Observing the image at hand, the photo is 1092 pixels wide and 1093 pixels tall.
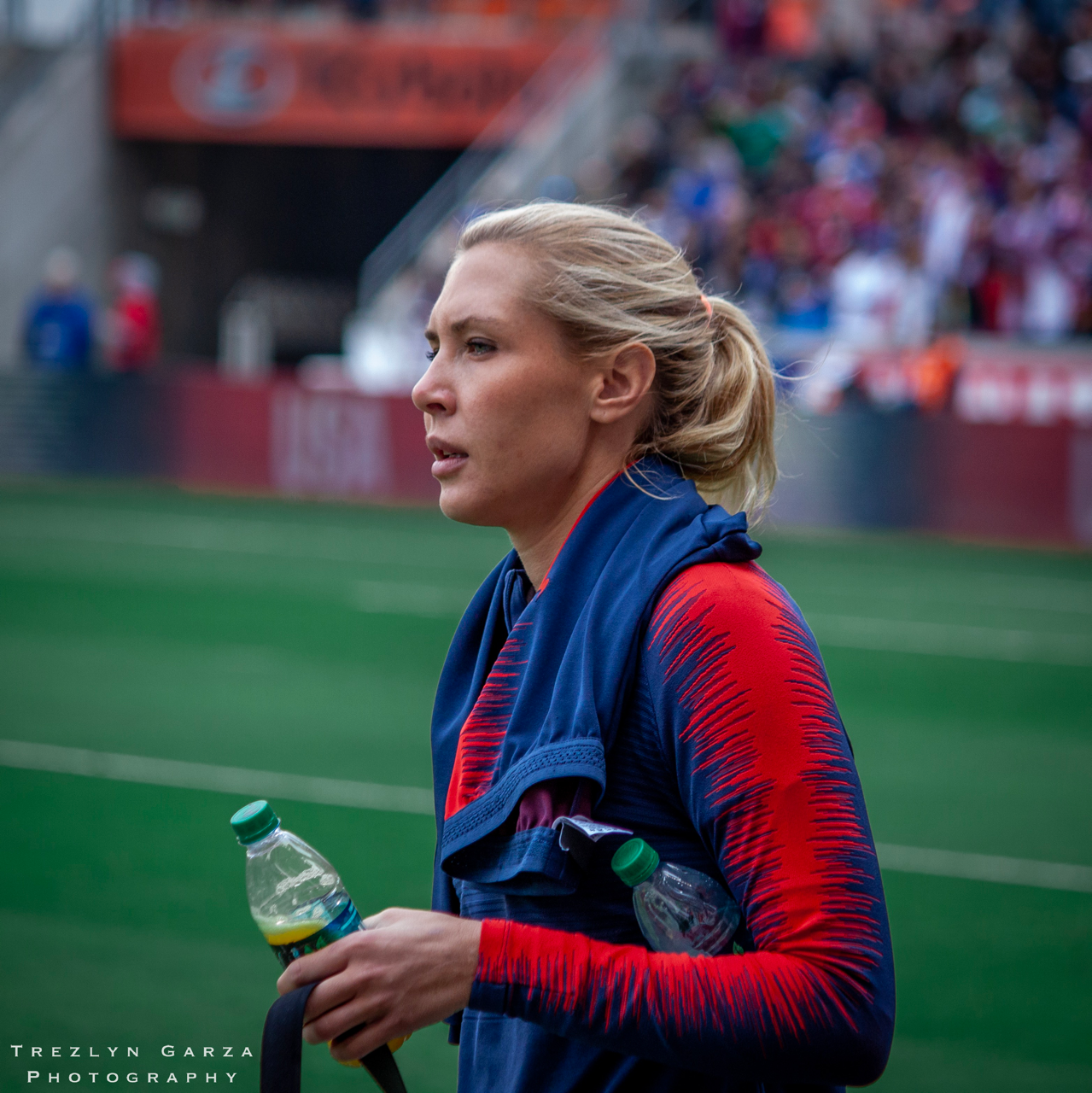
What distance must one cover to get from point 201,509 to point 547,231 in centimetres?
1482

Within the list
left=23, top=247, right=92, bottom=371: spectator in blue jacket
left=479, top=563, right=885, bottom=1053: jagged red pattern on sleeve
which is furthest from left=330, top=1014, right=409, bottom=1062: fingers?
left=23, top=247, right=92, bottom=371: spectator in blue jacket

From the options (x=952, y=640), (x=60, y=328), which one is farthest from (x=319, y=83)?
(x=952, y=640)

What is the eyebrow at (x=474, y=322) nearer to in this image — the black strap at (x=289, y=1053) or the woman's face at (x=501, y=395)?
the woman's face at (x=501, y=395)

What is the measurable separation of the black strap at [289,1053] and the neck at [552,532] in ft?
2.16

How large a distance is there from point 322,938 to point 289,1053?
142mm

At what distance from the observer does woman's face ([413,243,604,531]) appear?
200 centimetres

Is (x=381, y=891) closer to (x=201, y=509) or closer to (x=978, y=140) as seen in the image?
(x=201, y=509)

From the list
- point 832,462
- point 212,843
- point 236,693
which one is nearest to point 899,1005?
point 212,843

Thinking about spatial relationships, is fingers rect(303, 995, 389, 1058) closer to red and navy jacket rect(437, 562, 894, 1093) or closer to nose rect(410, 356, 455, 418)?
red and navy jacket rect(437, 562, 894, 1093)

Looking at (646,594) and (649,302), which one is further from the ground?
(649,302)

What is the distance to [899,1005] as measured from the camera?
4.62m

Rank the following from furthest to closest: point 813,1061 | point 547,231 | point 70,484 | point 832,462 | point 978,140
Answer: point 978,140 < point 70,484 < point 832,462 < point 547,231 < point 813,1061

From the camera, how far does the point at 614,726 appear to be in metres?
1.79

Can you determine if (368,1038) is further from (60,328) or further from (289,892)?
(60,328)
